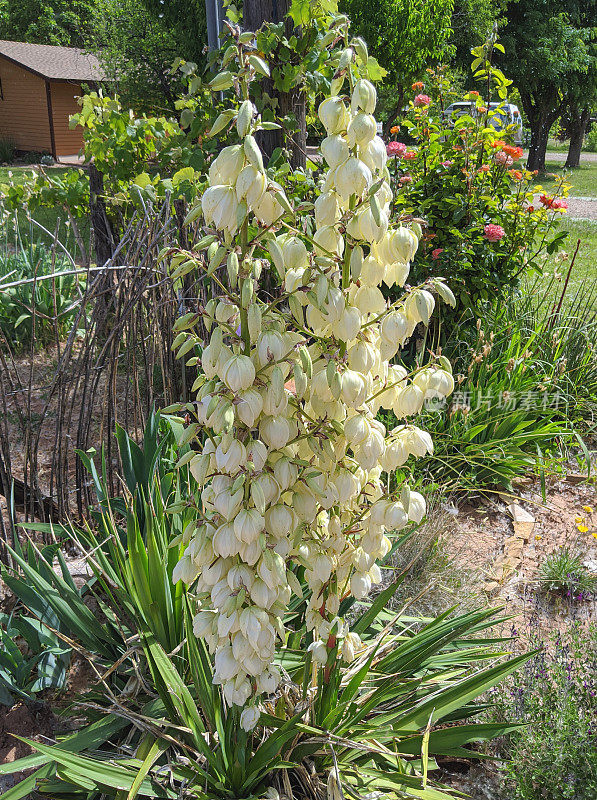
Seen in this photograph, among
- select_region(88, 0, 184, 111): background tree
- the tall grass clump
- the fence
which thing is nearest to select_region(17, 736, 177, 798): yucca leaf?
the fence

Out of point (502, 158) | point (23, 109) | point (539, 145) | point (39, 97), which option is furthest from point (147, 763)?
point (23, 109)

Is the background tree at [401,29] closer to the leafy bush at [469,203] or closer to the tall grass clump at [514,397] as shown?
the leafy bush at [469,203]

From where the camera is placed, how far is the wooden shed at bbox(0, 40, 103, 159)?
22.2 meters

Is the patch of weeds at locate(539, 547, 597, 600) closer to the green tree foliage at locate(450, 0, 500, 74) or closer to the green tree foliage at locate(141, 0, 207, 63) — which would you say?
the green tree foliage at locate(141, 0, 207, 63)

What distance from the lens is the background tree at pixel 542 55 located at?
19.8 metres

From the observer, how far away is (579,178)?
64.7ft

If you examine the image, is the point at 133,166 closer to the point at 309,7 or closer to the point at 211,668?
the point at 309,7

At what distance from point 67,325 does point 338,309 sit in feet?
12.6

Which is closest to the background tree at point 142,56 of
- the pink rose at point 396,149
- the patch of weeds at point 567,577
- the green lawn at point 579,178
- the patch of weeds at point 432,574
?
Result: the green lawn at point 579,178

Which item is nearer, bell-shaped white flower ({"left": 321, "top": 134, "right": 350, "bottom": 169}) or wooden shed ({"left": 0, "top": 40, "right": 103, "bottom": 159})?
bell-shaped white flower ({"left": 321, "top": 134, "right": 350, "bottom": 169})

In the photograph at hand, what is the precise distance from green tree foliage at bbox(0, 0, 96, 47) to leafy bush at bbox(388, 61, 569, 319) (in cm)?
3077

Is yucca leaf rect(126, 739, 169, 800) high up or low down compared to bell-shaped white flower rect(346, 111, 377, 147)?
down

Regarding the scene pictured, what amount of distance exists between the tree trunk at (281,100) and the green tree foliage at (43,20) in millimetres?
31027

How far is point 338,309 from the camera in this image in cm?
116
